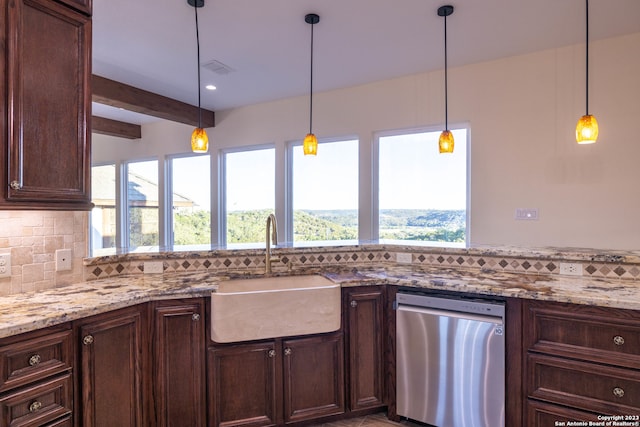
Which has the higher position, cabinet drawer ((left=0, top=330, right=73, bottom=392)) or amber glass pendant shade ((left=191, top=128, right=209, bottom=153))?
amber glass pendant shade ((left=191, top=128, right=209, bottom=153))

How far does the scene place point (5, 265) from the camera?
1.70m

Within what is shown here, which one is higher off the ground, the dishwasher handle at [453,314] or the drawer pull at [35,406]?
the dishwasher handle at [453,314]

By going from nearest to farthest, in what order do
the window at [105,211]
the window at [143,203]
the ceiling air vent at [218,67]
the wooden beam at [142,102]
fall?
the ceiling air vent at [218,67] → the wooden beam at [142,102] → the window at [143,203] → the window at [105,211]

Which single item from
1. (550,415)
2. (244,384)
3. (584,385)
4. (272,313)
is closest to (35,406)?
(244,384)

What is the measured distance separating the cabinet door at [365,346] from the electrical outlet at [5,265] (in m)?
1.81

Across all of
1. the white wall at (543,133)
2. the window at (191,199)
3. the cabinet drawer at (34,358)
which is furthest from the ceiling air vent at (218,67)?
the cabinet drawer at (34,358)

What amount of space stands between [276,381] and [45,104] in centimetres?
184

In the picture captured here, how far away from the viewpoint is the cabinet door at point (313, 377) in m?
2.00

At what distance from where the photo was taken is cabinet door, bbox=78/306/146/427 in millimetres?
1528

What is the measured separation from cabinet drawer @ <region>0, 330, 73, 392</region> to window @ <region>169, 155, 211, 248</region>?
12.7 feet

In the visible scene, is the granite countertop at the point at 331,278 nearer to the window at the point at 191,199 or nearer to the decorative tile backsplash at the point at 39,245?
the decorative tile backsplash at the point at 39,245

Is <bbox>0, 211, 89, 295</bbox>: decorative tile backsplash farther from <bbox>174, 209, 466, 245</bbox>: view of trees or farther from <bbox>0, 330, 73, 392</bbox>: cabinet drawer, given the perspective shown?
<bbox>174, 209, 466, 245</bbox>: view of trees

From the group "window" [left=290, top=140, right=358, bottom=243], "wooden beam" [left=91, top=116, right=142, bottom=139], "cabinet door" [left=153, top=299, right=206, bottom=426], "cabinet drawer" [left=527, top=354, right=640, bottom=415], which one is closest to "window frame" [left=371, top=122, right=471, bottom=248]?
"window" [left=290, top=140, right=358, bottom=243]

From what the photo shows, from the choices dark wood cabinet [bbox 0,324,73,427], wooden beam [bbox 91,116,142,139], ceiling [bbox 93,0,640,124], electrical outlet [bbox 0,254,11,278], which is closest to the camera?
dark wood cabinet [bbox 0,324,73,427]
